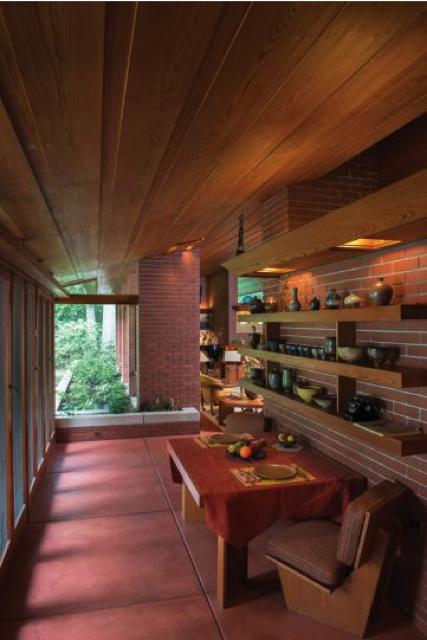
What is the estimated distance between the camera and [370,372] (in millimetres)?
2646

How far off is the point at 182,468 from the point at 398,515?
1.45m

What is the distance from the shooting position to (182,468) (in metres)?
3.28

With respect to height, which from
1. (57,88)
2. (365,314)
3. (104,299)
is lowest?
(365,314)

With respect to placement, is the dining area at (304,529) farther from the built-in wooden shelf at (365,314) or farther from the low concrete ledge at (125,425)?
the low concrete ledge at (125,425)

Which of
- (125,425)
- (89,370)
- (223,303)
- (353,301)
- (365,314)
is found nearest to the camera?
(365,314)

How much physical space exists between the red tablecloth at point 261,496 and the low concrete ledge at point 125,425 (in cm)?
371

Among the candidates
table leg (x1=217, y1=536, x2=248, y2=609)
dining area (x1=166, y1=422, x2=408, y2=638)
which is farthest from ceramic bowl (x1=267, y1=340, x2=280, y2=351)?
table leg (x1=217, y1=536, x2=248, y2=609)

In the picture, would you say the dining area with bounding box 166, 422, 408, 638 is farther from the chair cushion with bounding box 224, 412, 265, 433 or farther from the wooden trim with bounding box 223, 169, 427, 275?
the wooden trim with bounding box 223, 169, 427, 275

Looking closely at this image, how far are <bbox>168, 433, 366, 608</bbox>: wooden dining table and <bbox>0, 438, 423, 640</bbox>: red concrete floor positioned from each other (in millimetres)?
239

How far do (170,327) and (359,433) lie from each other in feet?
17.1

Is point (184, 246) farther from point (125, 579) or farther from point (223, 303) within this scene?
point (223, 303)

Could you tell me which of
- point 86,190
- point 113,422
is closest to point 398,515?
point 86,190

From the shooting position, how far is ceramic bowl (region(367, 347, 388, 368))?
110 inches

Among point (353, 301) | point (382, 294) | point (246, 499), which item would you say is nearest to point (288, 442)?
point (246, 499)
